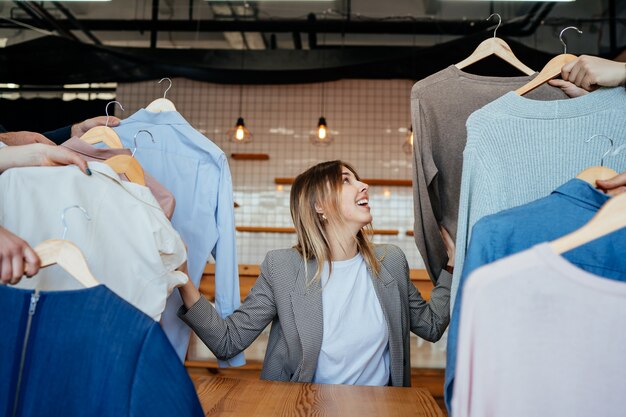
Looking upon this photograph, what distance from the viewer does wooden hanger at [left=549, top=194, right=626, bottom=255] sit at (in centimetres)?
100

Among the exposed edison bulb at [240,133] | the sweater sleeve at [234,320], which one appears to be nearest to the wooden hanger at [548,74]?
the sweater sleeve at [234,320]

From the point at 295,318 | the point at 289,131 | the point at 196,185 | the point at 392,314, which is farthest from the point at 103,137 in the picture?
the point at 289,131

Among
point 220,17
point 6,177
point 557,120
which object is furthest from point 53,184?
point 220,17

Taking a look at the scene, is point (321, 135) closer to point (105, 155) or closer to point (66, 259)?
point (105, 155)

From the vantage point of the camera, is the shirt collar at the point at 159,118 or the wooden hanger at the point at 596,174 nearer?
the wooden hanger at the point at 596,174

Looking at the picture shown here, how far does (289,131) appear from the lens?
7840 mm

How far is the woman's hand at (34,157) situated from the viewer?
153 centimetres

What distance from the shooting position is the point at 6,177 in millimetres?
1479

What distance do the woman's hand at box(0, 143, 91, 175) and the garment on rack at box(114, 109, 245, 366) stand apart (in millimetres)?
779

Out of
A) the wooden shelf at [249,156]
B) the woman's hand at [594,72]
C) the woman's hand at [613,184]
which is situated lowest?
the woman's hand at [613,184]

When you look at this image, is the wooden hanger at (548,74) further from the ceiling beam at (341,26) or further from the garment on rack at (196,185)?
the ceiling beam at (341,26)

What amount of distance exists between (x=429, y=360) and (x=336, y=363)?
372 centimetres

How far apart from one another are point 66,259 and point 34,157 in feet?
1.58

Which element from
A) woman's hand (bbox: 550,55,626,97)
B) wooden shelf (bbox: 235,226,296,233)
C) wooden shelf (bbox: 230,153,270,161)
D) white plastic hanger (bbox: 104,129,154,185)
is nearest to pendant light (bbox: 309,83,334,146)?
wooden shelf (bbox: 230,153,270,161)
